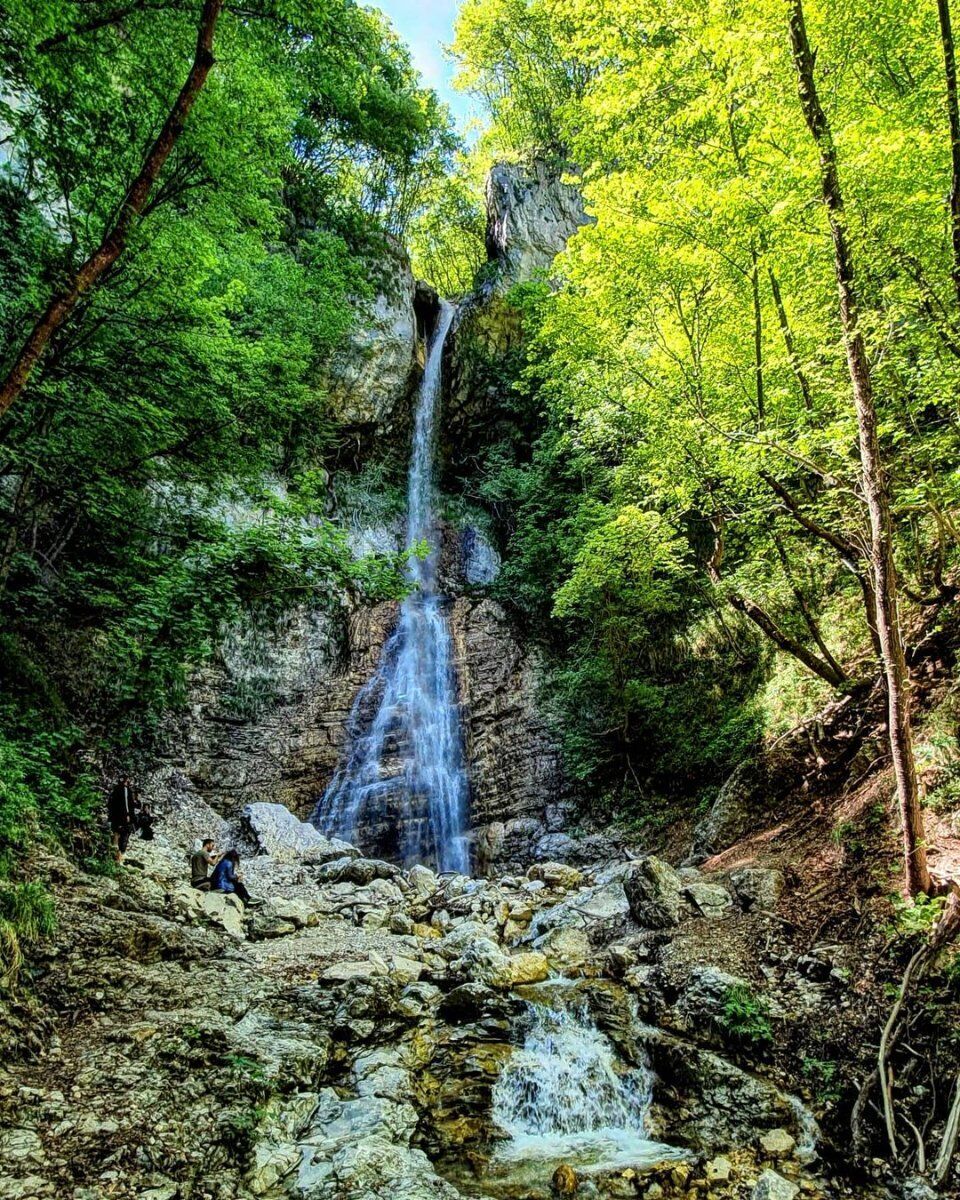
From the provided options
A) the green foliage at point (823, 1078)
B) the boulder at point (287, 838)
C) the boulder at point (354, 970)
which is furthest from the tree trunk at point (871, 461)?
the boulder at point (287, 838)

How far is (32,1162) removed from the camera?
9.77ft

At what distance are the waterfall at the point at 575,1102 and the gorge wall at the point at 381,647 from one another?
6543 millimetres

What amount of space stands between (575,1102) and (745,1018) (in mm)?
1495

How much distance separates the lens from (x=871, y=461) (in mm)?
4934

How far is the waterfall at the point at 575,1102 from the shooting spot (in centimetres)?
426

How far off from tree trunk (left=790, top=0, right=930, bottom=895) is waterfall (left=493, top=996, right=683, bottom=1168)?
2710mm

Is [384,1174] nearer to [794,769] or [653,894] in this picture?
[653,894]

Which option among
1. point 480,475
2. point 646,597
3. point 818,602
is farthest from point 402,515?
point 818,602

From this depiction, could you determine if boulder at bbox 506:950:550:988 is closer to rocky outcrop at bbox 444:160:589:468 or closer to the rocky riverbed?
the rocky riverbed

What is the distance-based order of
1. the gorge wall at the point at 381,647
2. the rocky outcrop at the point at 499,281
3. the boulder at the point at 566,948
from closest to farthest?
the boulder at the point at 566,948 → the gorge wall at the point at 381,647 → the rocky outcrop at the point at 499,281

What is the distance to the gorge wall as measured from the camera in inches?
527

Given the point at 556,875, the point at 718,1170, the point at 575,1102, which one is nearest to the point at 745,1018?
the point at 718,1170

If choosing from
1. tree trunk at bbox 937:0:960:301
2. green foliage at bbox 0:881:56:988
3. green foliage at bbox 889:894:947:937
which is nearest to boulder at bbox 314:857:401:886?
green foliage at bbox 0:881:56:988

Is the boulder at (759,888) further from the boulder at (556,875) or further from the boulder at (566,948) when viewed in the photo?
the boulder at (556,875)
